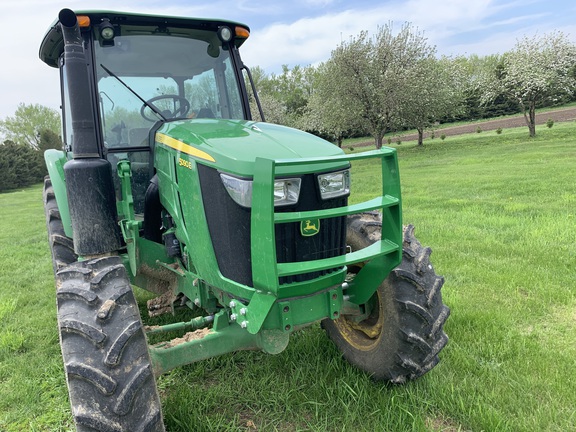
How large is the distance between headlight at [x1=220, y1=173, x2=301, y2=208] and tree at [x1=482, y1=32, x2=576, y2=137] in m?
27.7

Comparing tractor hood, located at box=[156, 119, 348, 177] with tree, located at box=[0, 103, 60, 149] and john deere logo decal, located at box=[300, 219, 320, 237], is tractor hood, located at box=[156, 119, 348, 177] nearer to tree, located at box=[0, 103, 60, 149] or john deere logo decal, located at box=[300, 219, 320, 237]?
john deere logo decal, located at box=[300, 219, 320, 237]

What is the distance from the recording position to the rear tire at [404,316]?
273 cm

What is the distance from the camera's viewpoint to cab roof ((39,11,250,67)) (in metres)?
3.11

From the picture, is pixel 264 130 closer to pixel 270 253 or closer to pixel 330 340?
pixel 270 253

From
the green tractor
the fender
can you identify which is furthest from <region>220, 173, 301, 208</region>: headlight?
the fender

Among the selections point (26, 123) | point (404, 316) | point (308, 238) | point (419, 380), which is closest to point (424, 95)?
point (419, 380)

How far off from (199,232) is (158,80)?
5.31 feet

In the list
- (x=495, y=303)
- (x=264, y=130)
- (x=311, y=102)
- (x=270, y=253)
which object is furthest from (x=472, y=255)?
(x=311, y=102)

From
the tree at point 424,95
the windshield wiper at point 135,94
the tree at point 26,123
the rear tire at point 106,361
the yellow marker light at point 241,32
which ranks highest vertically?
the tree at point 26,123

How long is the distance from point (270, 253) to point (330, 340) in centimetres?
176

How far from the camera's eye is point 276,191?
2086 mm

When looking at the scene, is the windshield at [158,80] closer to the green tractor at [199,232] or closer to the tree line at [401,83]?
the green tractor at [199,232]

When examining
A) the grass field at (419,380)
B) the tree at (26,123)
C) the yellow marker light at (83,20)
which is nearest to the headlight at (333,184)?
the grass field at (419,380)

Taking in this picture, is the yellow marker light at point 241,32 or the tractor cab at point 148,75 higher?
the yellow marker light at point 241,32
